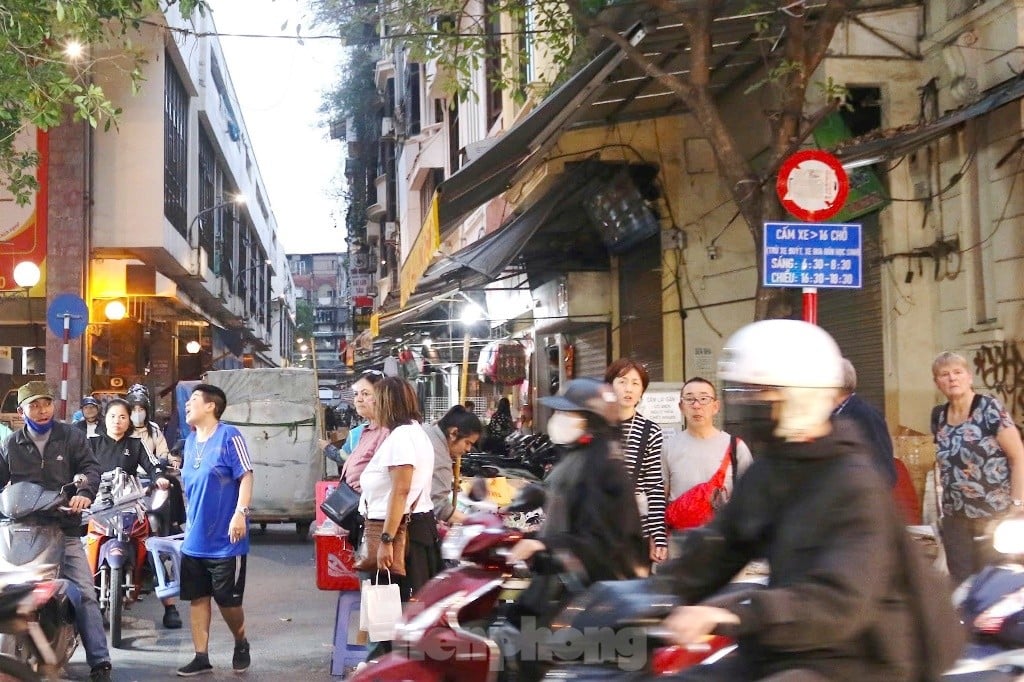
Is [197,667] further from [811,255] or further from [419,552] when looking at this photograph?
[811,255]

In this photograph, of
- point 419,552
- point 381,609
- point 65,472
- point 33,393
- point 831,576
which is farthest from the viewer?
point 33,393

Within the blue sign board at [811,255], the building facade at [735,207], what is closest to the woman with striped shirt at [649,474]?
the blue sign board at [811,255]

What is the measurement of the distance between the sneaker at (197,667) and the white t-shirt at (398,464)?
70.8 inches

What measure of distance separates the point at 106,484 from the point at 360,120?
40.0 metres

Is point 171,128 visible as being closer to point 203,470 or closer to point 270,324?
point 203,470

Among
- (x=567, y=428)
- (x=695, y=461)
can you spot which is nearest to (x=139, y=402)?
(x=695, y=461)

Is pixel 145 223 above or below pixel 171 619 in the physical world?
above

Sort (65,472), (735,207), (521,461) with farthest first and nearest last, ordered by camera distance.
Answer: (521,461)
(735,207)
(65,472)

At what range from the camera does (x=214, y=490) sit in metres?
7.73

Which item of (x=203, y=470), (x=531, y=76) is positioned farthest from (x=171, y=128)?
(x=203, y=470)

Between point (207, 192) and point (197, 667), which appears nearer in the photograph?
point (197, 667)

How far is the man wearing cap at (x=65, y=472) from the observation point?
7.33 m

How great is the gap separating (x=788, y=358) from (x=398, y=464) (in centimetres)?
385

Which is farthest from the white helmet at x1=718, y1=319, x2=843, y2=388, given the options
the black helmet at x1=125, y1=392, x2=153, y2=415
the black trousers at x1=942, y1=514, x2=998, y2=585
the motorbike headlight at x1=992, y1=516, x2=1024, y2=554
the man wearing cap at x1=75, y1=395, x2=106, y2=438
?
the man wearing cap at x1=75, y1=395, x2=106, y2=438
